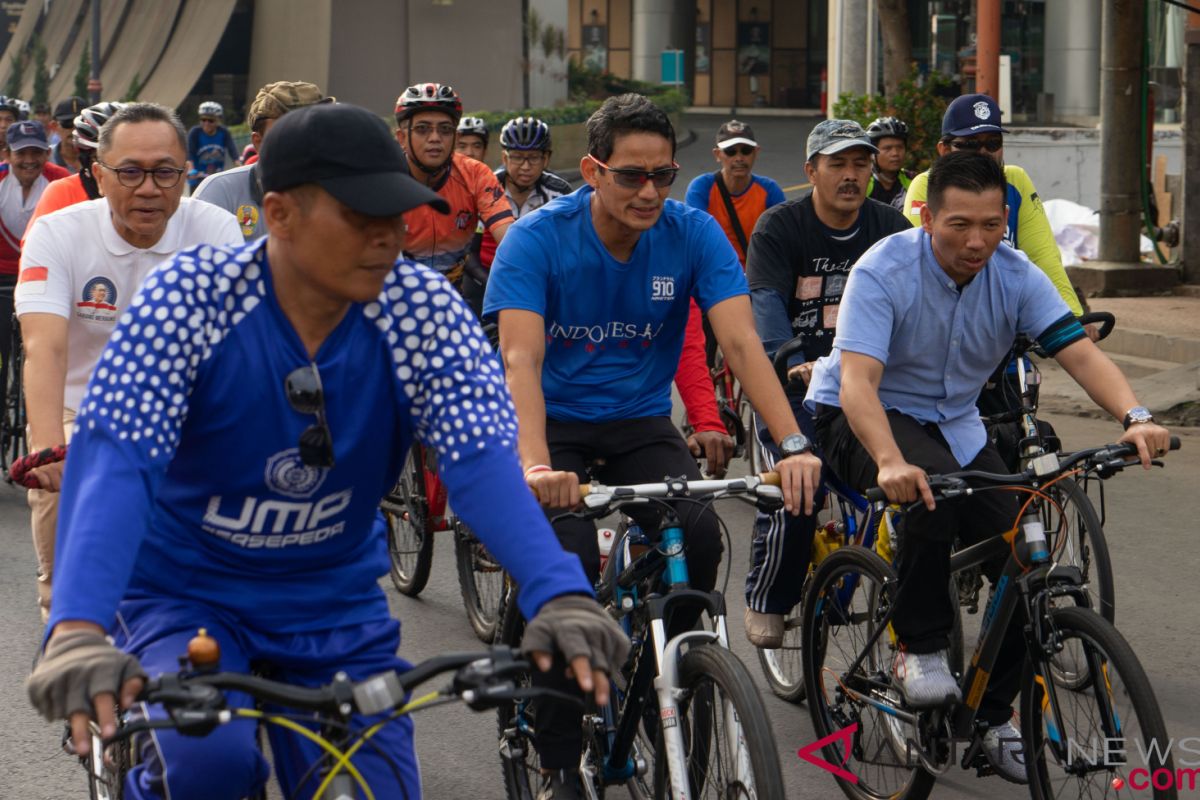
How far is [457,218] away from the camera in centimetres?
799

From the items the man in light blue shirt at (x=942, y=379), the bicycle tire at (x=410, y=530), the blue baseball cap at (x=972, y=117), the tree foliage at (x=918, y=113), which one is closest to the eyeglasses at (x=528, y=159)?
the bicycle tire at (x=410, y=530)

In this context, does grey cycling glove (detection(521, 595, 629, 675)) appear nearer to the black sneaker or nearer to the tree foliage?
the black sneaker

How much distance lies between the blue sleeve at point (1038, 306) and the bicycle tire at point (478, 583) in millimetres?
2480

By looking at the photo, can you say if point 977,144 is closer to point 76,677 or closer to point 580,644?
point 580,644

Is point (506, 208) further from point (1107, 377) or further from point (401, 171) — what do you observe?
point (401, 171)

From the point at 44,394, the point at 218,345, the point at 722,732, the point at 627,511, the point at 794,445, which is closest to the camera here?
the point at 218,345

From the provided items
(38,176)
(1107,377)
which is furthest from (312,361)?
(38,176)

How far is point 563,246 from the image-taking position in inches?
191

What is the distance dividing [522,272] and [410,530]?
3.16m

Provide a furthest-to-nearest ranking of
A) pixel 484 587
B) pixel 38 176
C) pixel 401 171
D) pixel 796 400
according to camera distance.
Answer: pixel 38 176
pixel 484 587
pixel 796 400
pixel 401 171

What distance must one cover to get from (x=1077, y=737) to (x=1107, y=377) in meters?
1.07

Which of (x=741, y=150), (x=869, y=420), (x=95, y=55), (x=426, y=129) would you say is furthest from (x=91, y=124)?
(x=95, y=55)

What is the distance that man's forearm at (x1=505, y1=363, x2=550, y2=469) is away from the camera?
431 cm

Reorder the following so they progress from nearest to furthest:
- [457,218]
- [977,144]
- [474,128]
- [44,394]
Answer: [44,394] < [977,144] < [457,218] < [474,128]
